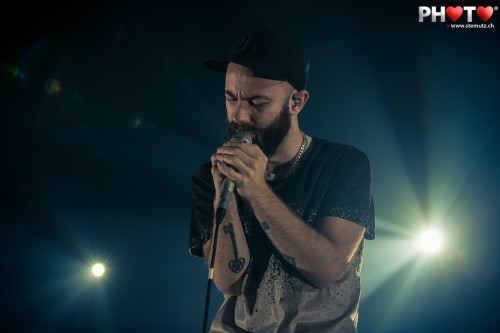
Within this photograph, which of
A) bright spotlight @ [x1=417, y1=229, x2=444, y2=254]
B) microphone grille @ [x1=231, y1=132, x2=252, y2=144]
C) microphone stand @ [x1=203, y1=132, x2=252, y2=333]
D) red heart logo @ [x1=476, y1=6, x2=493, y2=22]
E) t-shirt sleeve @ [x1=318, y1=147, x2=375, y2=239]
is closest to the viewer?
microphone stand @ [x1=203, y1=132, x2=252, y2=333]

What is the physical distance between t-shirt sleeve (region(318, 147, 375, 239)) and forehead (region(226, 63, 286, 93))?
37 centimetres

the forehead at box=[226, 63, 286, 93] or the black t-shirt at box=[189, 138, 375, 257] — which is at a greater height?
the forehead at box=[226, 63, 286, 93]

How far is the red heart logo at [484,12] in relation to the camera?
3.15m

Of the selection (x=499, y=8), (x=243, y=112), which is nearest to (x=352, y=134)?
(x=499, y=8)

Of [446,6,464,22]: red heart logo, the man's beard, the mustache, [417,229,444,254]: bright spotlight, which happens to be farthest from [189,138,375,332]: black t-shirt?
[446,6,464,22]: red heart logo

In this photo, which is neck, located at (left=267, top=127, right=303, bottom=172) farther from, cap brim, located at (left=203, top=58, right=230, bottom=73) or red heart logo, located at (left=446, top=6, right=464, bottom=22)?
red heart logo, located at (left=446, top=6, right=464, bottom=22)

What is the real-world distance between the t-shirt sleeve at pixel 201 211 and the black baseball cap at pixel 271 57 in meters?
0.46

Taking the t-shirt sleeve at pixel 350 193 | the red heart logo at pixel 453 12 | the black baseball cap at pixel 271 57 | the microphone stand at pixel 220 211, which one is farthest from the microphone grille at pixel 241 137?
the red heart logo at pixel 453 12

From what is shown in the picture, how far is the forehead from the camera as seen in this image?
165 centimetres

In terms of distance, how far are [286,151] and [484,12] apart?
2.18 meters

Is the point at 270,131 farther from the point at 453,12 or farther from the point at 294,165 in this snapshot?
the point at 453,12

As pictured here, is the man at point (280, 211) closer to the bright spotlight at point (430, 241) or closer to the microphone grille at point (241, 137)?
the microphone grille at point (241, 137)

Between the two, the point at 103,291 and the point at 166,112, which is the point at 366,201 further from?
the point at 103,291

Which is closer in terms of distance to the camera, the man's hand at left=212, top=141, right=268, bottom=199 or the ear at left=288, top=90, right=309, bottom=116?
the man's hand at left=212, top=141, right=268, bottom=199
